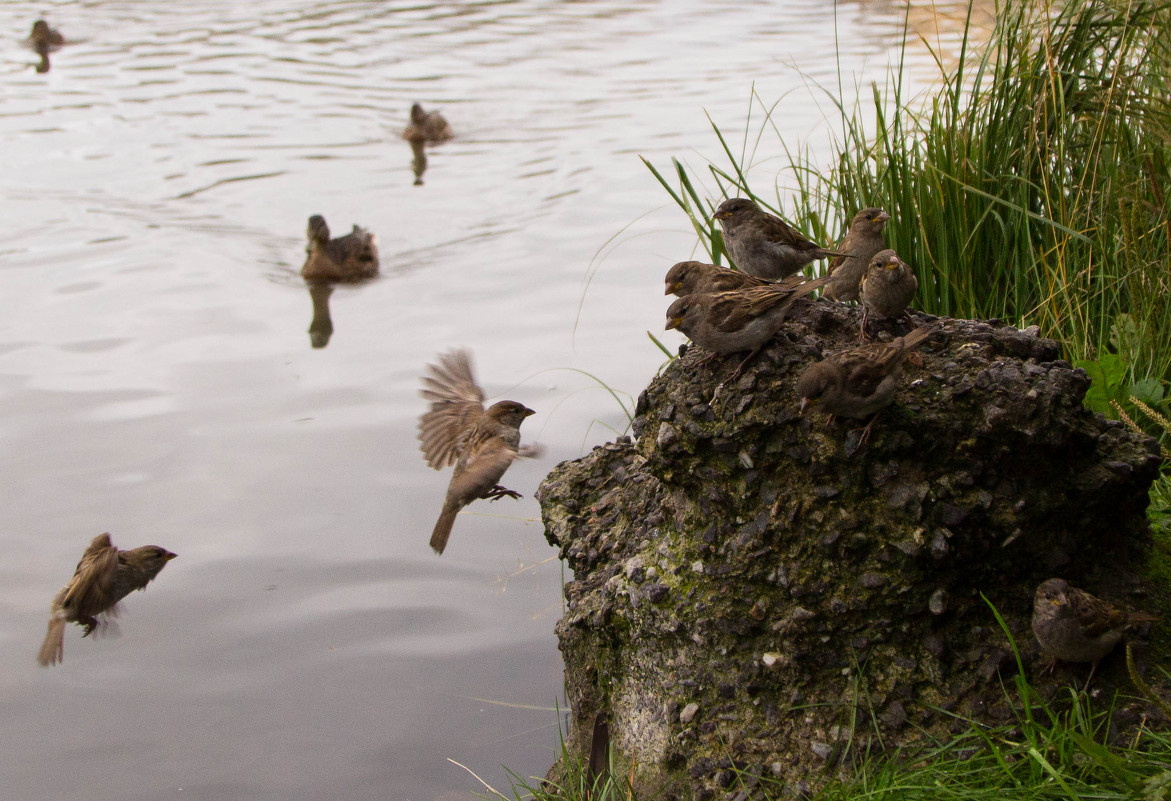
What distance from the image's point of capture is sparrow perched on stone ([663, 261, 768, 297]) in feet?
14.3

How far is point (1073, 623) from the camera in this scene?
351 centimetres

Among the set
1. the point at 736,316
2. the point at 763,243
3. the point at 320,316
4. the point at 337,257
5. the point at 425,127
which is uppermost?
the point at 736,316

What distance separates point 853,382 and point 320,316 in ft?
22.1

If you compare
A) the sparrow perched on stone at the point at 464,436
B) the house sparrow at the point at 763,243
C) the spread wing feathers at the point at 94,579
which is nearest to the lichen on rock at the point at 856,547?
the house sparrow at the point at 763,243

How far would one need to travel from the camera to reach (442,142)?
14070 mm

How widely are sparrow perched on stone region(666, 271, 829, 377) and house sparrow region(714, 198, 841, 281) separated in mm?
1126

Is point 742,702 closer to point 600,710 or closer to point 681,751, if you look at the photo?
point 681,751

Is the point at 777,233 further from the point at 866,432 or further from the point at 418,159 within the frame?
the point at 418,159

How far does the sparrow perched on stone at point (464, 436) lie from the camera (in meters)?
5.80

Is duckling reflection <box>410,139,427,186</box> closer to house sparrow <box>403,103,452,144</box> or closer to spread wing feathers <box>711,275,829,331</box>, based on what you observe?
house sparrow <box>403,103,452,144</box>

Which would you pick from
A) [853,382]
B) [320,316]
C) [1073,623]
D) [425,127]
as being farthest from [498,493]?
[425,127]

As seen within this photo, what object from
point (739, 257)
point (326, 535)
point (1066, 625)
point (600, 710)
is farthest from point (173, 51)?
point (1066, 625)

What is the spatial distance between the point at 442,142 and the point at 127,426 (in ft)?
24.5

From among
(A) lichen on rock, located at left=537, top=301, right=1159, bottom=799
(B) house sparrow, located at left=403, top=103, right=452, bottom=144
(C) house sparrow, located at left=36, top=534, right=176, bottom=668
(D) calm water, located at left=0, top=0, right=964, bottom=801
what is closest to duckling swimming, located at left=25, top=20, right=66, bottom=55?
(D) calm water, located at left=0, top=0, right=964, bottom=801
